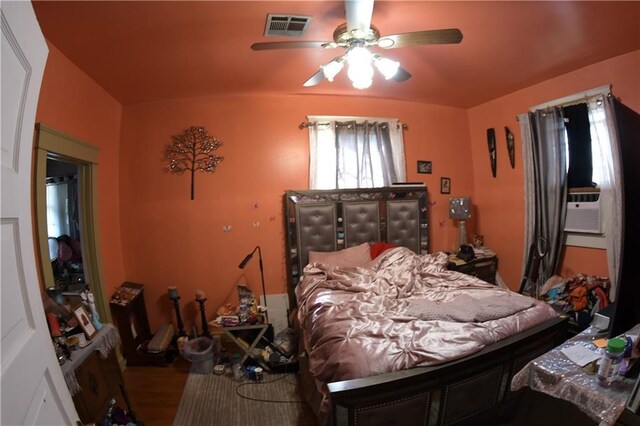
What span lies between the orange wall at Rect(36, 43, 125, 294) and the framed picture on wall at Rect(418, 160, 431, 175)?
3.53m

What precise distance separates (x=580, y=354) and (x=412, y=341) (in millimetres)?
700

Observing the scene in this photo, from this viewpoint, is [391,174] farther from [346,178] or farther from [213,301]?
[213,301]

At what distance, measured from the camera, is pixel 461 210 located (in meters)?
3.36

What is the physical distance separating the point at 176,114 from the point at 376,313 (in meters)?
2.90

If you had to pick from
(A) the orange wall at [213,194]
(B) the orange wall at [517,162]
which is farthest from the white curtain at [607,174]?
(A) the orange wall at [213,194]

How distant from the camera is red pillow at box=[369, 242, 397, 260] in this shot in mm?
3029

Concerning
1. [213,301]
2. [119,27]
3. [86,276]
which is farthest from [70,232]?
[119,27]

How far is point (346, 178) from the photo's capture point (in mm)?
3303

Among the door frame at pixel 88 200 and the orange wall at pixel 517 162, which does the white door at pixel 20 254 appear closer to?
the door frame at pixel 88 200

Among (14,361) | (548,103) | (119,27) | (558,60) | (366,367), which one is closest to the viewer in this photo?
(14,361)

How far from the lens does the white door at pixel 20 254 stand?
0.68 metres

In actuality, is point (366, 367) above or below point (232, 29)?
below

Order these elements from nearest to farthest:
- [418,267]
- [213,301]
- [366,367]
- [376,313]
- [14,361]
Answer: [14,361] < [366,367] < [376,313] < [418,267] < [213,301]

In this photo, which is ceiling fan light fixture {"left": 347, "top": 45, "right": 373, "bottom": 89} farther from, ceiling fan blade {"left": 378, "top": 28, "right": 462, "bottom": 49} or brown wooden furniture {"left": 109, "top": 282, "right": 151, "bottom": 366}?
brown wooden furniture {"left": 109, "top": 282, "right": 151, "bottom": 366}
